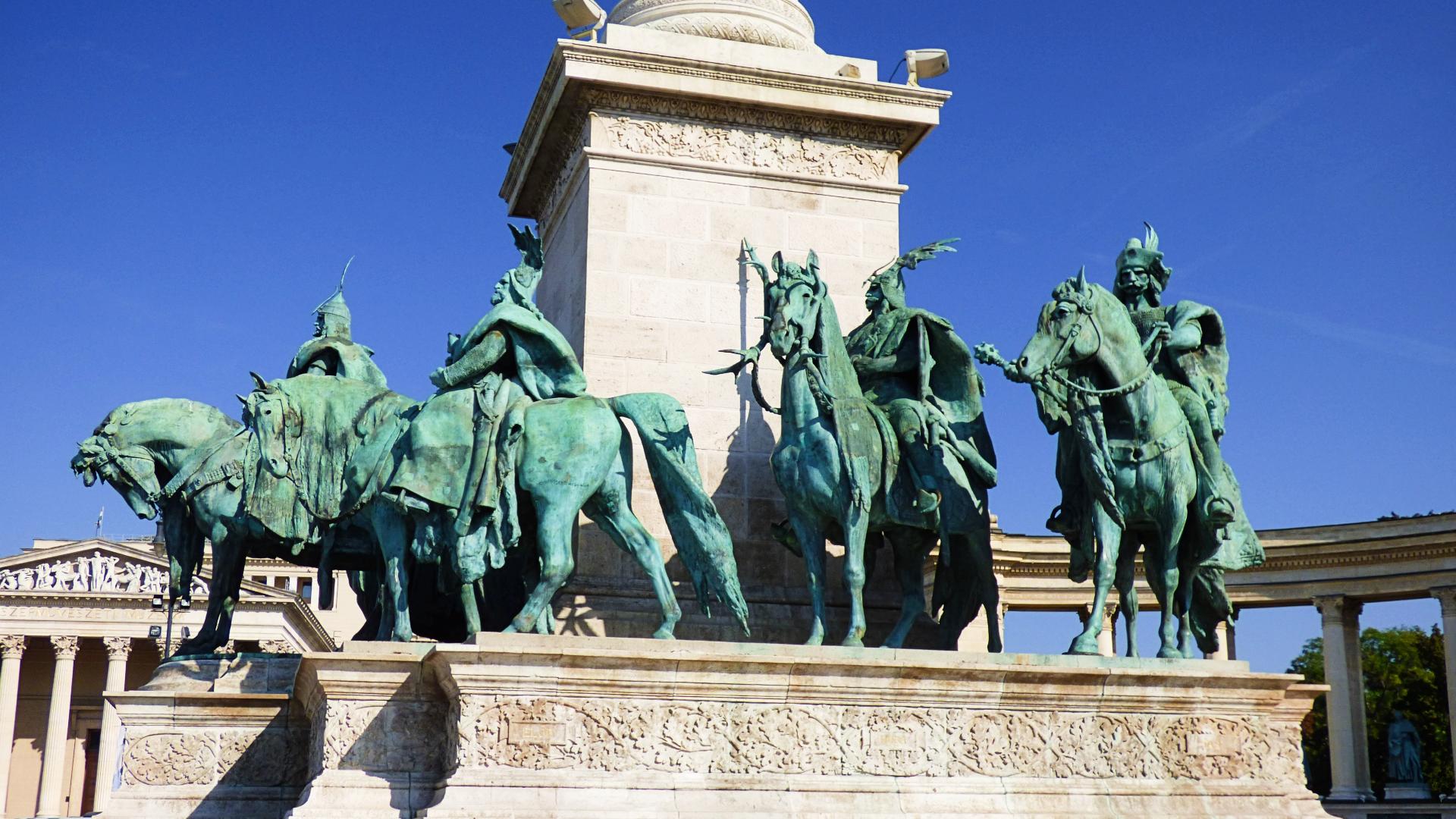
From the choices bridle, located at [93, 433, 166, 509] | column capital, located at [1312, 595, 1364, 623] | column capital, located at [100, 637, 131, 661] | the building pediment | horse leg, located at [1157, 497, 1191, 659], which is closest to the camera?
horse leg, located at [1157, 497, 1191, 659]

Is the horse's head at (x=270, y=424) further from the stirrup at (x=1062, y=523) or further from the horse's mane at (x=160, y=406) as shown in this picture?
the stirrup at (x=1062, y=523)

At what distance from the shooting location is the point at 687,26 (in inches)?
723

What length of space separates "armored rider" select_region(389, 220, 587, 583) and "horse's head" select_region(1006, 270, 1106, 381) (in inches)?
162

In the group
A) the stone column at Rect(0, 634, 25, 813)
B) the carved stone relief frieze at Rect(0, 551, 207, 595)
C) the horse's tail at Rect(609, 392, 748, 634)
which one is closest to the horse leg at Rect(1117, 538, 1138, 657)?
the horse's tail at Rect(609, 392, 748, 634)

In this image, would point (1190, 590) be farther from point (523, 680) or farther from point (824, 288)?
point (523, 680)

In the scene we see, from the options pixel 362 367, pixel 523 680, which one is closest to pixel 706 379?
pixel 362 367

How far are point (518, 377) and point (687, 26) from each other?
551 centimetres

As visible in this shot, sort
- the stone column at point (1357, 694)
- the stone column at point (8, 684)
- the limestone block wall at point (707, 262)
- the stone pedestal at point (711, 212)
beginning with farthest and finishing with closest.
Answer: the stone column at point (8, 684) < the stone column at point (1357, 694) < the stone pedestal at point (711, 212) < the limestone block wall at point (707, 262)

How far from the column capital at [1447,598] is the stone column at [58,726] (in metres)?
59.1

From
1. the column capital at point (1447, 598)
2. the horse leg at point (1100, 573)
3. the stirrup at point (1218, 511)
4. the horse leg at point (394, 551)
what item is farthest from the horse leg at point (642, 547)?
the column capital at point (1447, 598)

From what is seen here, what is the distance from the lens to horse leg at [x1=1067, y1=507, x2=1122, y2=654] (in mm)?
14172

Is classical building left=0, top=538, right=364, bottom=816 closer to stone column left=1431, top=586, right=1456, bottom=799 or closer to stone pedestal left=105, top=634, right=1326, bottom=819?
stone column left=1431, top=586, right=1456, bottom=799

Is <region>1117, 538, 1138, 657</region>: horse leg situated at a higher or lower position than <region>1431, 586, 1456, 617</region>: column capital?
lower

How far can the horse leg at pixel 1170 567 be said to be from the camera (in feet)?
47.7
